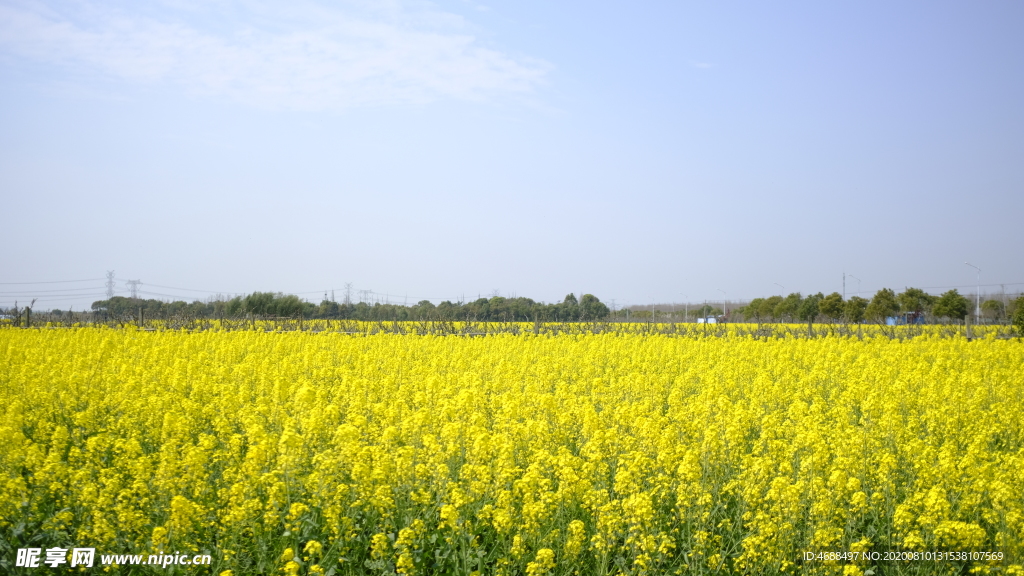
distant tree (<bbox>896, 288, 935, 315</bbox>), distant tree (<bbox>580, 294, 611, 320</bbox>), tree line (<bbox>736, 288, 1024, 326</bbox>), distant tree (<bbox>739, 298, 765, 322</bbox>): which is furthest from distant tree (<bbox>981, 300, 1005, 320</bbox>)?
distant tree (<bbox>580, 294, 611, 320</bbox>)

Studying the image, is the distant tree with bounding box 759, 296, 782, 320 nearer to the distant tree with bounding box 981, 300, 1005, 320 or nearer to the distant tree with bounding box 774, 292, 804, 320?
the distant tree with bounding box 774, 292, 804, 320

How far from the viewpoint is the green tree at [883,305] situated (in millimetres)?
43000

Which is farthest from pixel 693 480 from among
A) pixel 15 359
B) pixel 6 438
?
pixel 15 359

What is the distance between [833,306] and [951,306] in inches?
270

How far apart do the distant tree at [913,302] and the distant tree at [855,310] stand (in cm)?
218

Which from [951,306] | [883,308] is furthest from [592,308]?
[951,306]

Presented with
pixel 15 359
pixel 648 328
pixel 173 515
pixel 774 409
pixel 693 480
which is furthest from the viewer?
pixel 648 328

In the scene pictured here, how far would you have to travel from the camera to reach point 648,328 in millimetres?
27547

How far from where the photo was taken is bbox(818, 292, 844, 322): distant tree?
45.6 meters

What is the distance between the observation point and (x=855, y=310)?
4522 centimetres

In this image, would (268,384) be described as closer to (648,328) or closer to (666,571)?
(666,571)

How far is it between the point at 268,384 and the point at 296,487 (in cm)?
497

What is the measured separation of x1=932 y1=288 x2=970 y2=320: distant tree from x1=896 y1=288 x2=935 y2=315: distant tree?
8.00 ft

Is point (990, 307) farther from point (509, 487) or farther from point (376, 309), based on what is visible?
point (509, 487)
